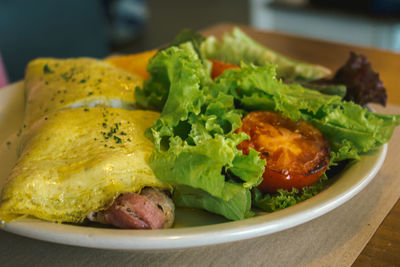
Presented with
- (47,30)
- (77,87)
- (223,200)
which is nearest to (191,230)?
(223,200)

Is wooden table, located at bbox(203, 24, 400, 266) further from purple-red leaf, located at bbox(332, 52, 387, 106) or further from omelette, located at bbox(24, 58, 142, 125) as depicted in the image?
omelette, located at bbox(24, 58, 142, 125)

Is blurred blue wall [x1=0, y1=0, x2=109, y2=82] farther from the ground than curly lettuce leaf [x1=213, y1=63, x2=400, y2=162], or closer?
closer

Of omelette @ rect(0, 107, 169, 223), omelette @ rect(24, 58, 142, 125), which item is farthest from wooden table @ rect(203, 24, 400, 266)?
omelette @ rect(24, 58, 142, 125)

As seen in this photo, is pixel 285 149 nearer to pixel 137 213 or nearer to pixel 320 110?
pixel 320 110

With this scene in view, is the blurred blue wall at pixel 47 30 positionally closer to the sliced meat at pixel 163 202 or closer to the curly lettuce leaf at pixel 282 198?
the sliced meat at pixel 163 202

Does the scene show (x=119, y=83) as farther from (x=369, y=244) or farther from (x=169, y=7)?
(x=169, y=7)

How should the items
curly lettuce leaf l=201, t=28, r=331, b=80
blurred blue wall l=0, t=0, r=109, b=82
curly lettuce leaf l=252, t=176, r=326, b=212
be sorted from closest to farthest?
curly lettuce leaf l=252, t=176, r=326, b=212, curly lettuce leaf l=201, t=28, r=331, b=80, blurred blue wall l=0, t=0, r=109, b=82
